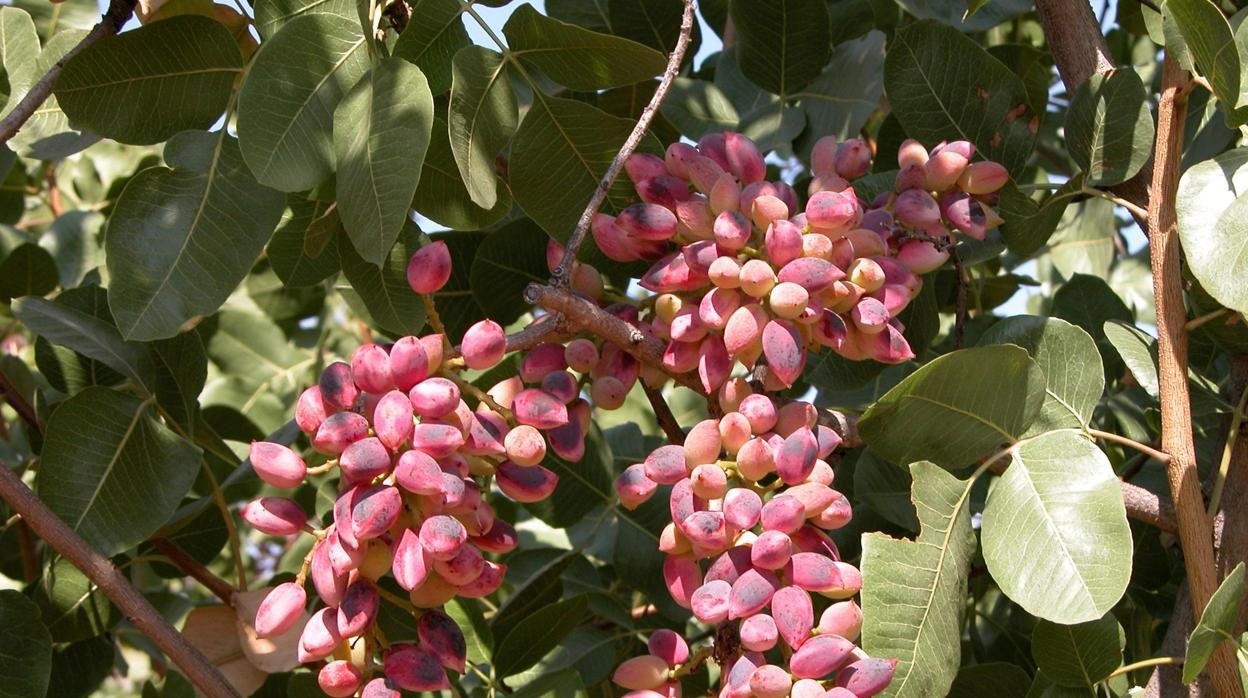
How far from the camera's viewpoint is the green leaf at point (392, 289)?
1.04 metres

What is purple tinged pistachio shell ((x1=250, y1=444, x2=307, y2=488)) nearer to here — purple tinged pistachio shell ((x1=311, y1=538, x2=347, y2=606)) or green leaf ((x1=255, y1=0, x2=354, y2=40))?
purple tinged pistachio shell ((x1=311, y1=538, x2=347, y2=606))

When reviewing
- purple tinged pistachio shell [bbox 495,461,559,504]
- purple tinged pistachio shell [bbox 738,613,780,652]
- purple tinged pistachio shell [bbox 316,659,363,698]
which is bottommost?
purple tinged pistachio shell [bbox 316,659,363,698]

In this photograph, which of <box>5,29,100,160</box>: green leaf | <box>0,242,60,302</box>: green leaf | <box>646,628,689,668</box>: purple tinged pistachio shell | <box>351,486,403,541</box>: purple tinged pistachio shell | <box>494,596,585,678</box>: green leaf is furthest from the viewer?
<box>0,242,60,302</box>: green leaf

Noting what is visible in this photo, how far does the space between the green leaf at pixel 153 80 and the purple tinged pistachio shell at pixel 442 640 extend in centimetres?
43

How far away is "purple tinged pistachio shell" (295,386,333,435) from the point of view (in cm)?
81

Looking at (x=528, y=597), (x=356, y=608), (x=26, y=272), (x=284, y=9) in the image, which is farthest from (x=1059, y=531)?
(x=26, y=272)

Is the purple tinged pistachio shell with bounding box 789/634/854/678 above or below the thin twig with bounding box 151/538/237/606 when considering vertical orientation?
above

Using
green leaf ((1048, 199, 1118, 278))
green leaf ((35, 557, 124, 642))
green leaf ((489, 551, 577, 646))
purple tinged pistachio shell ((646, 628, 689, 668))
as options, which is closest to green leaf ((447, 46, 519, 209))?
purple tinged pistachio shell ((646, 628, 689, 668))

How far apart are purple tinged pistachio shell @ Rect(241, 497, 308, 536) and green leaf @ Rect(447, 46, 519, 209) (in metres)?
0.23

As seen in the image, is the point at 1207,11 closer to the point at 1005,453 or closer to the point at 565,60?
the point at 1005,453

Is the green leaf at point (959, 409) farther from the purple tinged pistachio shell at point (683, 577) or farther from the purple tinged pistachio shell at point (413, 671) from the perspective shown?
the purple tinged pistachio shell at point (413, 671)

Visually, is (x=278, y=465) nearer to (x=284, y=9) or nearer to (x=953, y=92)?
(x=284, y=9)

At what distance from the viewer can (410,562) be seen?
76cm

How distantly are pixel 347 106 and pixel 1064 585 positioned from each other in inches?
21.4
